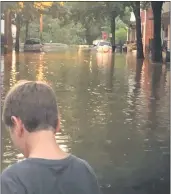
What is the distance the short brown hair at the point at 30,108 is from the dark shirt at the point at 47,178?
11 centimetres

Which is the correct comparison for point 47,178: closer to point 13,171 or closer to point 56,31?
point 13,171

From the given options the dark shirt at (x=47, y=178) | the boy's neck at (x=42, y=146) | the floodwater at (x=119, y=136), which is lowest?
the floodwater at (x=119, y=136)

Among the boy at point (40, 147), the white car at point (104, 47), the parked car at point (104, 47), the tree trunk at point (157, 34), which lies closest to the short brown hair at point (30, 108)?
the boy at point (40, 147)

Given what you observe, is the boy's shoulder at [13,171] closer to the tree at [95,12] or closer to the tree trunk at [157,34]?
the tree at [95,12]

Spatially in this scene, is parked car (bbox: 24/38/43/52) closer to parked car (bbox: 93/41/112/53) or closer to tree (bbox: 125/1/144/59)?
tree (bbox: 125/1/144/59)

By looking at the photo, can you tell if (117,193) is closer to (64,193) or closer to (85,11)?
(64,193)

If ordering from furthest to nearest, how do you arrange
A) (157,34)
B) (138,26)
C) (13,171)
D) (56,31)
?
(138,26), (157,34), (56,31), (13,171)

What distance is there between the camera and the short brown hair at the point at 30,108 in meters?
1.60

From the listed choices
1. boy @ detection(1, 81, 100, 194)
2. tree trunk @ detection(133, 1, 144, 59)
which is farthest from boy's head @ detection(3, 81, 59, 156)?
tree trunk @ detection(133, 1, 144, 59)

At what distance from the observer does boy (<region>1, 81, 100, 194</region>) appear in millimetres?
1550

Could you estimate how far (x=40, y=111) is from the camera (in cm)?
161

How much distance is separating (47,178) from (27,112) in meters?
0.20

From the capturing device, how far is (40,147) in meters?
1.60

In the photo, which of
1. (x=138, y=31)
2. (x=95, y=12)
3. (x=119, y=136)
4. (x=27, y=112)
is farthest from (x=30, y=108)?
(x=138, y=31)
